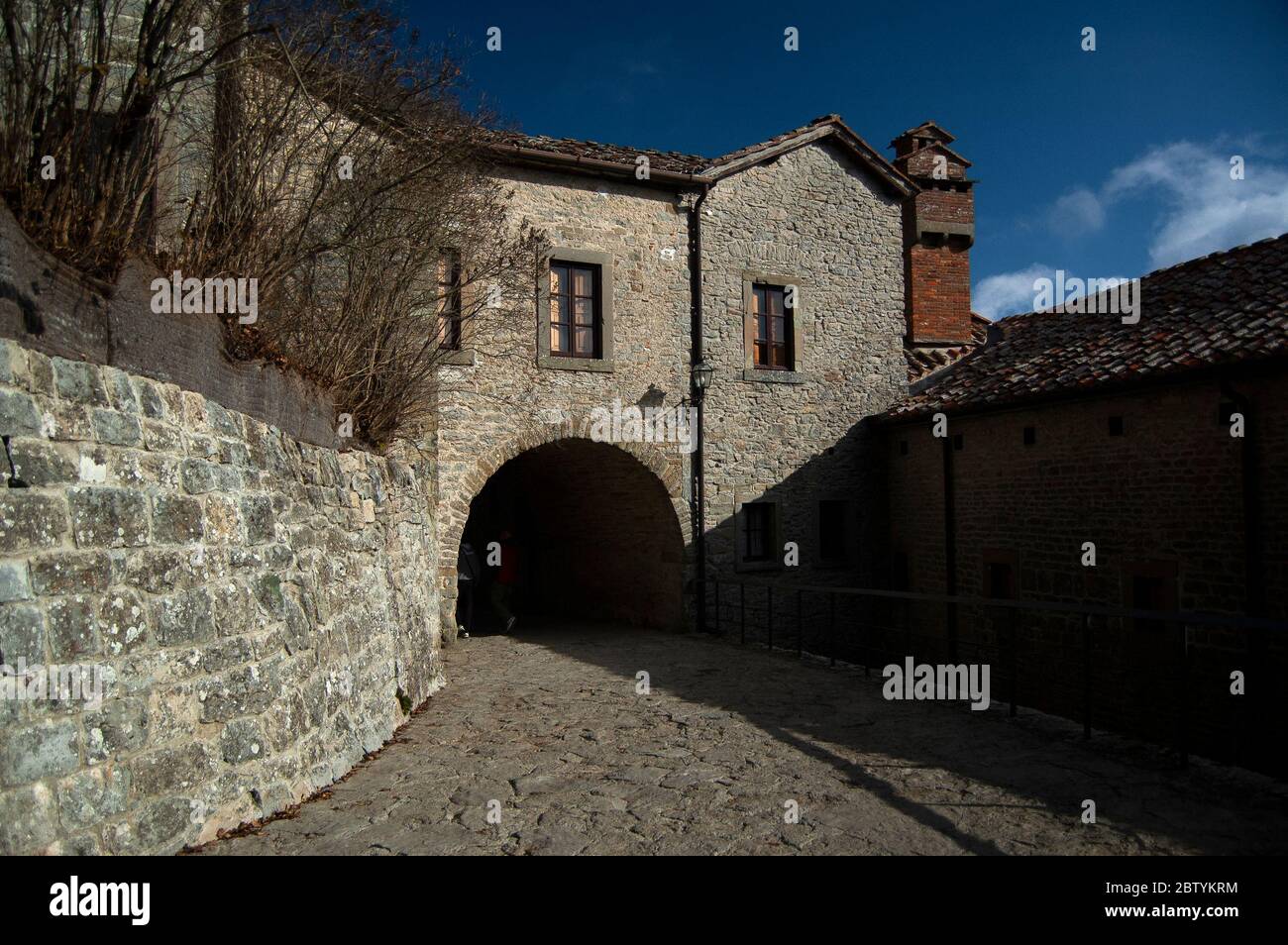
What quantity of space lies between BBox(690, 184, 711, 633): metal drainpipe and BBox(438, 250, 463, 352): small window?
3.57 m

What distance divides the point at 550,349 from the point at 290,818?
8.10 m

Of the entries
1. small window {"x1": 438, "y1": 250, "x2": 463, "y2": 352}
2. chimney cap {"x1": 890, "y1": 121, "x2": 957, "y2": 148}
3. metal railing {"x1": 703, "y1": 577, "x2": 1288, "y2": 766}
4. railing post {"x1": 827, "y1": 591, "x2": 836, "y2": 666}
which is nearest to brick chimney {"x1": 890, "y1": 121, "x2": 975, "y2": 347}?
chimney cap {"x1": 890, "y1": 121, "x2": 957, "y2": 148}

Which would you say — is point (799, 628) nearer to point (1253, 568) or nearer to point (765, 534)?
point (765, 534)

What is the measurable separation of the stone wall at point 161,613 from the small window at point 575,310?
6.49 metres

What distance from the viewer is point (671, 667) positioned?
30.4 feet

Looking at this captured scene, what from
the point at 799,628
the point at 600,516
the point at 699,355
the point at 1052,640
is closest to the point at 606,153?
the point at 699,355

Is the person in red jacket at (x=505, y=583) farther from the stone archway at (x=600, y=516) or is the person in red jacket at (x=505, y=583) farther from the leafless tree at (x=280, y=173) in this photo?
the leafless tree at (x=280, y=173)

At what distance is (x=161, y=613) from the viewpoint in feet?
11.5

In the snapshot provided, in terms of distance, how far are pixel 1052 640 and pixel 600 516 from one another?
269 inches

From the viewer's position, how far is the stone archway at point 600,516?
10.8 meters

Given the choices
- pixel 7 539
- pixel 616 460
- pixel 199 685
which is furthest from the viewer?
pixel 616 460

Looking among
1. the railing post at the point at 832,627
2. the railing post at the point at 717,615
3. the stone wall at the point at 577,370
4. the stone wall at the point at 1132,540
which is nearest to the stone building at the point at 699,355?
the stone wall at the point at 577,370
